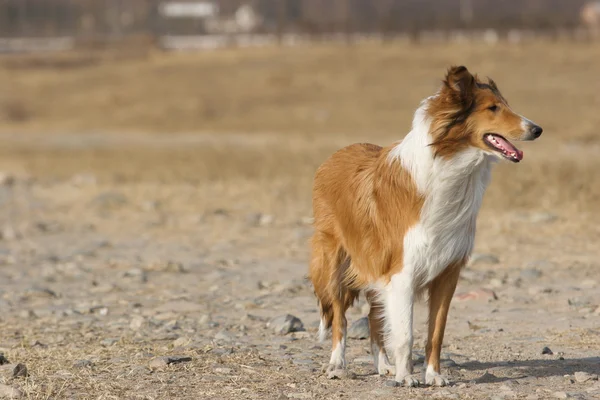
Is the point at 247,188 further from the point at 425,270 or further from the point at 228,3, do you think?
the point at 228,3

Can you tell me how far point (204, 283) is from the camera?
35.9ft

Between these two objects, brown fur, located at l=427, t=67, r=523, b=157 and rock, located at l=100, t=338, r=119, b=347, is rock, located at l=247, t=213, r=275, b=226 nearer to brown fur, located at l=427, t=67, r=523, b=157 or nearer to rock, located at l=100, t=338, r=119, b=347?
rock, located at l=100, t=338, r=119, b=347

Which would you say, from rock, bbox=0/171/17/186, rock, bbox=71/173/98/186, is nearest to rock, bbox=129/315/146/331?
rock, bbox=71/173/98/186

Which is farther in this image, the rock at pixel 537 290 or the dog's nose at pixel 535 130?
the rock at pixel 537 290

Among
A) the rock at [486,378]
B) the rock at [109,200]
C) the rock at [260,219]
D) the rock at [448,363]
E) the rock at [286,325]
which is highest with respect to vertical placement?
the rock at [486,378]

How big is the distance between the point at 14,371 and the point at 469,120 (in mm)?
3298

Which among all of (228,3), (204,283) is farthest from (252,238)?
(228,3)

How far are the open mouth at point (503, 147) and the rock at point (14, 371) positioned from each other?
10.8 feet

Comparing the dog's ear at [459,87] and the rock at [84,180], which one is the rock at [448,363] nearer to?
the dog's ear at [459,87]

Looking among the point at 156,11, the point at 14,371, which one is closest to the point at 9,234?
the point at 14,371

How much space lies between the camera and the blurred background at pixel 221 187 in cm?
886

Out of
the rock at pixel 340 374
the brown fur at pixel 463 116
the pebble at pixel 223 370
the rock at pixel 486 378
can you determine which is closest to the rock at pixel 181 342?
the pebble at pixel 223 370

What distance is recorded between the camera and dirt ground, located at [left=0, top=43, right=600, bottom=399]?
7117 mm

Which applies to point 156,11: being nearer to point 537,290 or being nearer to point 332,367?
point 537,290
